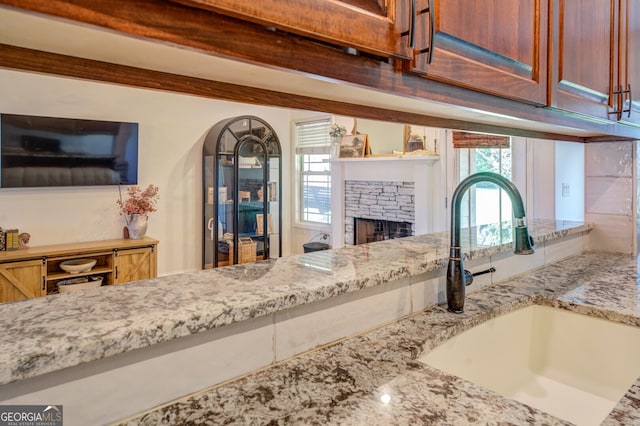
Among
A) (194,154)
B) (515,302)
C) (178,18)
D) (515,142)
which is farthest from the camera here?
(194,154)

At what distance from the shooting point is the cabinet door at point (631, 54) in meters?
1.38

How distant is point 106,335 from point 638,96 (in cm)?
195

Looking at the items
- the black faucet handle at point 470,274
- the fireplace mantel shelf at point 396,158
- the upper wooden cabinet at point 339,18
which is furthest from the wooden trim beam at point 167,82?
the fireplace mantel shelf at point 396,158

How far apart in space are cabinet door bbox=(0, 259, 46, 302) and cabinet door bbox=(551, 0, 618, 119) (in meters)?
3.75

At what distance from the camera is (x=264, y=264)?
40.9 inches

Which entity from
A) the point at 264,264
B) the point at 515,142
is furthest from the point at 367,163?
the point at 264,264

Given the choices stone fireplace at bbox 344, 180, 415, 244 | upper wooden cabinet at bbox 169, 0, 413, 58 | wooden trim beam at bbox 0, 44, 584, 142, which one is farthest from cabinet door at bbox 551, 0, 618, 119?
stone fireplace at bbox 344, 180, 415, 244

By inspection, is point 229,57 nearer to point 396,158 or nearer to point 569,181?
point 569,181

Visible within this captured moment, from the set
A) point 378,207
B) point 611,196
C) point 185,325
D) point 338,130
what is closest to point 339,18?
point 185,325

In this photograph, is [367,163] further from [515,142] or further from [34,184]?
[34,184]

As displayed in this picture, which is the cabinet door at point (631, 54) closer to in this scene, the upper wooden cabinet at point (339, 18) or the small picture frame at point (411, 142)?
the upper wooden cabinet at point (339, 18)

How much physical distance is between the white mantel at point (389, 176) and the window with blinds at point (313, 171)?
0.24 m

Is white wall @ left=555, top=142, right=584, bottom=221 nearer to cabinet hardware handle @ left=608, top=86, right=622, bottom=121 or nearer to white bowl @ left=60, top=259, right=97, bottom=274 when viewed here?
cabinet hardware handle @ left=608, top=86, right=622, bottom=121

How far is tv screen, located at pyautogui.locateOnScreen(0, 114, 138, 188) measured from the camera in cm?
336
